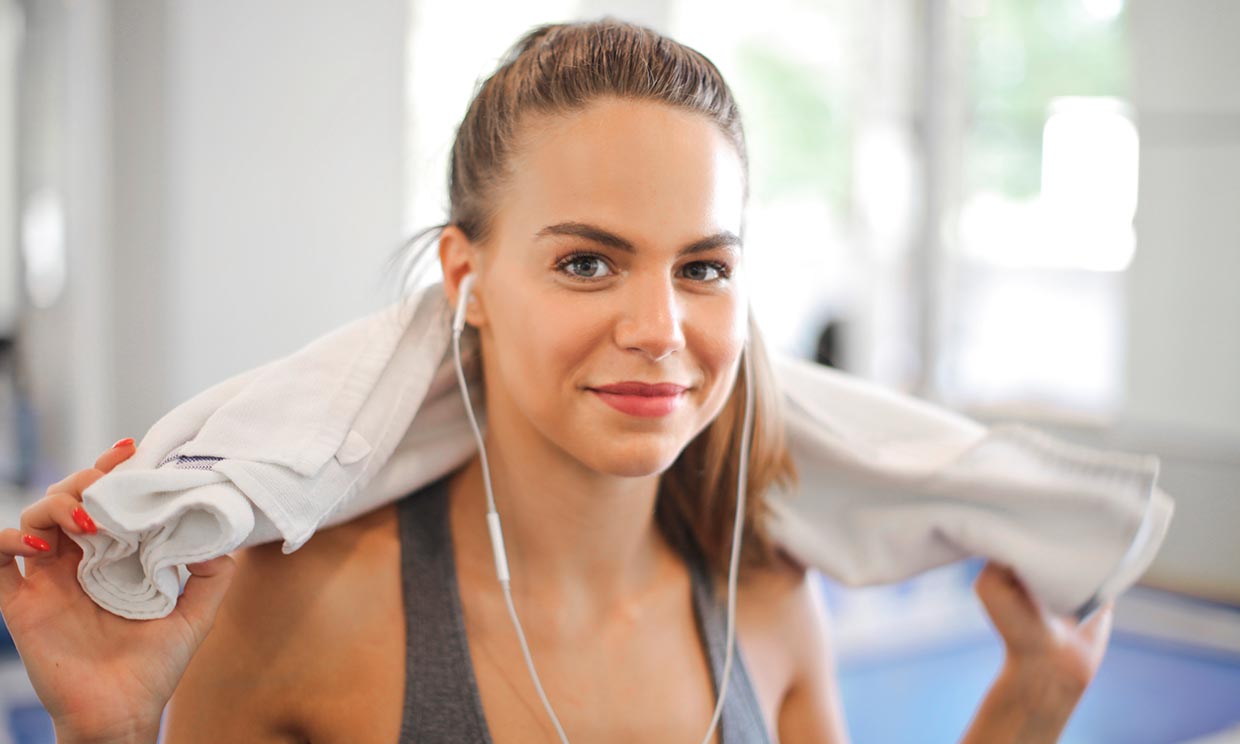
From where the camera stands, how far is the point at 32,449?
3301 mm

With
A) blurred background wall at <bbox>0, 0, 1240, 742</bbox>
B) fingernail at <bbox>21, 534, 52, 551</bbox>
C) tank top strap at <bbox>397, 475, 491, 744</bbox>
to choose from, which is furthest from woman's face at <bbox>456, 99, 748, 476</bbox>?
blurred background wall at <bbox>0, 0, 1240, 742</bbox>

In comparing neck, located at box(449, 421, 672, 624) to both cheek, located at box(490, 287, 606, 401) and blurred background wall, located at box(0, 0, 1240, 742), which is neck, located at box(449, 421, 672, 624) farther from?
blurred background wall, located at box(0, 0, 1240, 742)

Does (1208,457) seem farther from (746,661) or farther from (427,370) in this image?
(427,370)

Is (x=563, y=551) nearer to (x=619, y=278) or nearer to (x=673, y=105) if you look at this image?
(x=619, y=278)

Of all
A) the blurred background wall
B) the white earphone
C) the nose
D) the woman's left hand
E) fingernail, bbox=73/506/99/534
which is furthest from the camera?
the blurred background wall

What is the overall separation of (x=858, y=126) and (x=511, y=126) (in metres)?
2.89

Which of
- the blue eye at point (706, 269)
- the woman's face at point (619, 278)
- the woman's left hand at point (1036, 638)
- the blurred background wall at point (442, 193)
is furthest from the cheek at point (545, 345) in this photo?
the blurred background wall at point (442, 193)

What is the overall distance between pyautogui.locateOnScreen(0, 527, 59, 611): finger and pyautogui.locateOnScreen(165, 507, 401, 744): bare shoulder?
0.21m

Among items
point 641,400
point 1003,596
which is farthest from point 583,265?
point 1003,596

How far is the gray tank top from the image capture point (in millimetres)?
1097

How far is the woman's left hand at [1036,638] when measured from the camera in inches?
49.6

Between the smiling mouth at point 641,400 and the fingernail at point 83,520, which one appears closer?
the fingernail at point 83,520

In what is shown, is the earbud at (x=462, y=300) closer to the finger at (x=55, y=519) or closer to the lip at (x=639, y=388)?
the lip at (x=639, y=388)

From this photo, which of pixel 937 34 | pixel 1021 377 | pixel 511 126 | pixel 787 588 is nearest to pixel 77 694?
pixel 511 126
